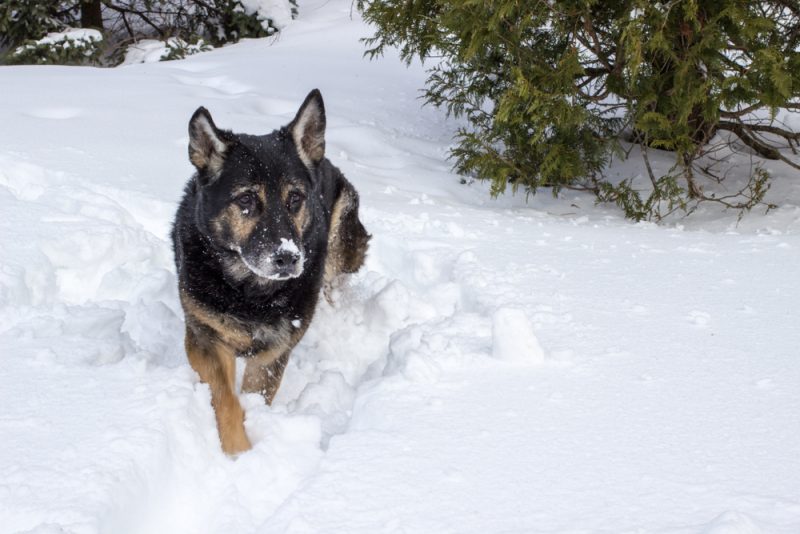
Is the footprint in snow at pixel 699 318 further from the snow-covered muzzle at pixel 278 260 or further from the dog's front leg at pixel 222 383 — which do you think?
the dog's front leg at pixel 222 383

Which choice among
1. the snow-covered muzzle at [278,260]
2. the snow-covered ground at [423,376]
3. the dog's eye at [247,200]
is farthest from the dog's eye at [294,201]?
the snow-covered ground at [423,376]

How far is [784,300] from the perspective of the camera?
4520 millimetres

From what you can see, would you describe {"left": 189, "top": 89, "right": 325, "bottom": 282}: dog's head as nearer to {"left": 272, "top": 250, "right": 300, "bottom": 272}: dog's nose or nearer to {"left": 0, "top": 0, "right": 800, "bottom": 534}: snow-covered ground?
{"left": 272, "top": 250, "right": 300, "bottom": 272}: dog's nose

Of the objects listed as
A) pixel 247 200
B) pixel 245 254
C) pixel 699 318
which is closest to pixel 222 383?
pixel 245 254

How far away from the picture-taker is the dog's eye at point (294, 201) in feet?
13.3

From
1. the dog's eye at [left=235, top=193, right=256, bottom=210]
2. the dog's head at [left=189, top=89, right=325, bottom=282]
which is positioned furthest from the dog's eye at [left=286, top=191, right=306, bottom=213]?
the dog's eye at [left=235, top=193, right=256, bottom=210]

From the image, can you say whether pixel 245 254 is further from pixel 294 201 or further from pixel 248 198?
pixel 294 201

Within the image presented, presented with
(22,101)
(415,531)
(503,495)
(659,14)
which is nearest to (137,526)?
(415,531)

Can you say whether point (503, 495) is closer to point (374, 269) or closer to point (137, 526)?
point (137, 526)

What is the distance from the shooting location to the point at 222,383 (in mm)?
3812

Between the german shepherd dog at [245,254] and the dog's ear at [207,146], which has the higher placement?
the dog's ear at [207,146]

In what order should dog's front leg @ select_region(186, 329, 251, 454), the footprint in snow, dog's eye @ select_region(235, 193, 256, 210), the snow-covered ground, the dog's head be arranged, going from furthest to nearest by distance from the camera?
the footprint in snow
dog's eye @ select_region(235, 193, 256, 210)
the dog's head
dog's front leg @ select_region(186, 329, 251, 454)
the snow-covered ground

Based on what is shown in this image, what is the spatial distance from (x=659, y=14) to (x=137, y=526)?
559 cm

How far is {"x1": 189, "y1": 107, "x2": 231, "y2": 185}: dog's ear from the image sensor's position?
3975mm
